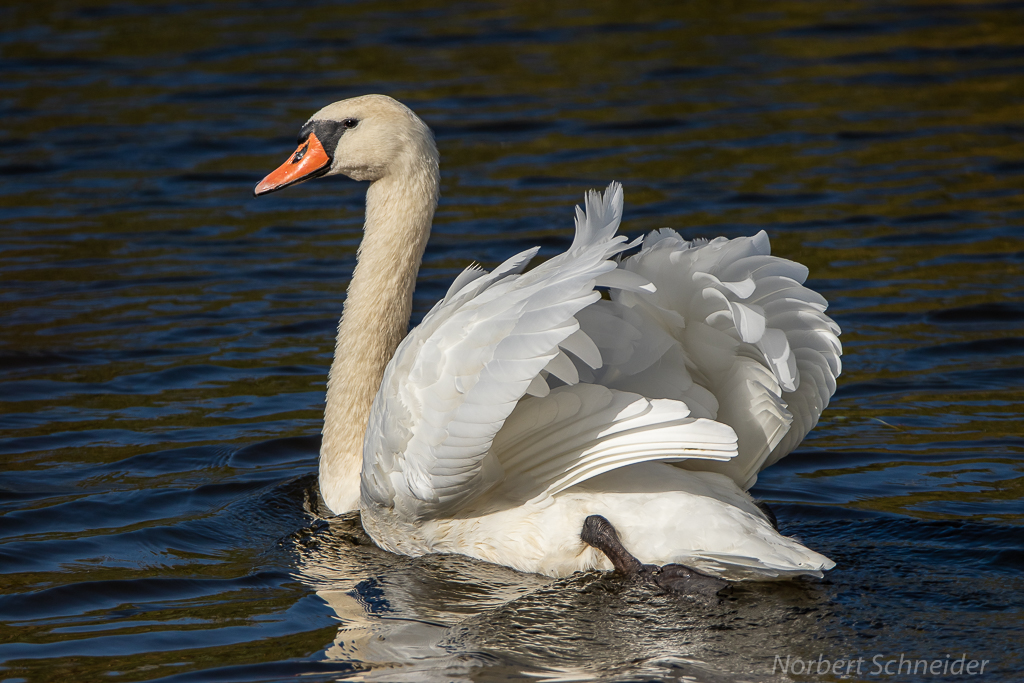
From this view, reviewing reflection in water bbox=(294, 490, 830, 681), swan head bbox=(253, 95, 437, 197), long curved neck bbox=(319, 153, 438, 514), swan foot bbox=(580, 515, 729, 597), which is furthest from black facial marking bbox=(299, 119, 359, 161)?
swan foot bbox=(580, 515, 729, 597)

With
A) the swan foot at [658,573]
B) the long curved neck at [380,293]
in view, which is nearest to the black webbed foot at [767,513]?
the swan foot at [658,573]

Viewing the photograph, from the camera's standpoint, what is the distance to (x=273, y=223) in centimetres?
1055

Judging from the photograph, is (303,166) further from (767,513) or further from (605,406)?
(767,513)

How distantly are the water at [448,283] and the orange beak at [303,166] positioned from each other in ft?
4.47

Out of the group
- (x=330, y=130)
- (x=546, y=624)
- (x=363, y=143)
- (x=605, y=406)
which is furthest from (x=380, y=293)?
(x=546, y=624)

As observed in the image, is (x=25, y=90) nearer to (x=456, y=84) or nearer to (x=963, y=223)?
(x=456, y=84)

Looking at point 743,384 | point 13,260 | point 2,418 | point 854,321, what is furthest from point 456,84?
point 743,384

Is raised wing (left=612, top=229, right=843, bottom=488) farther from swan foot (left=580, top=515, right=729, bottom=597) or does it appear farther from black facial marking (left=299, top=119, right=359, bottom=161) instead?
black facial marking (left=299, top=119, right=359, bottom=161)

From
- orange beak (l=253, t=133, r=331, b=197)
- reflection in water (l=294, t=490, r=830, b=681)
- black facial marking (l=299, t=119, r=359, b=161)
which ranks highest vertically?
black facial marking (l=299, t=119, r=359, b=161)

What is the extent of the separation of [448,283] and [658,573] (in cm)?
480

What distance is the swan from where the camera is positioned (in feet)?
13.9

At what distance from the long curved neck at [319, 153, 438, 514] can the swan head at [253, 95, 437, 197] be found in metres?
0.04

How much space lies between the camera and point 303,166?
6020 millimetres

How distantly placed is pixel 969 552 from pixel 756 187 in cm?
606
